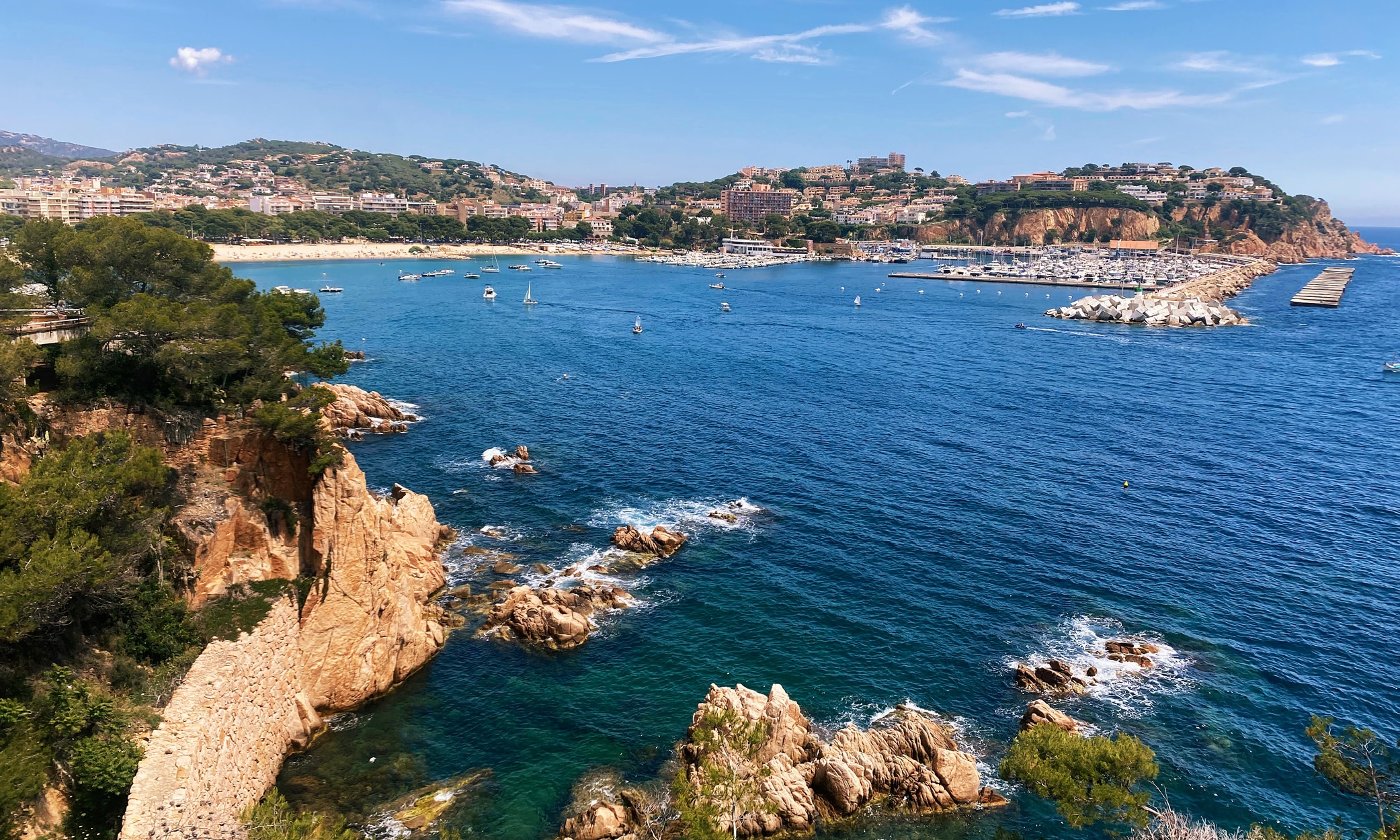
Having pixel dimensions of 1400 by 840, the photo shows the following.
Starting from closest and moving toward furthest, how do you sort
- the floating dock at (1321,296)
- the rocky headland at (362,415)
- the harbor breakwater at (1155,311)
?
the rocky headland at (362,415), the harbor breakwater at (1155,311), the floating dock at (1321,296)

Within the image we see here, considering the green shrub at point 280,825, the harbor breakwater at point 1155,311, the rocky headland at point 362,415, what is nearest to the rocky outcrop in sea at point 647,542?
the green shrub at point 280,825

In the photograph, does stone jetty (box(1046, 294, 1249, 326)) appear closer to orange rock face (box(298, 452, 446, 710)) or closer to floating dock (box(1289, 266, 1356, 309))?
floating dock (box(1289, 266, 1356, 309))

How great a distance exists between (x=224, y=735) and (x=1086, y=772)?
2747cm

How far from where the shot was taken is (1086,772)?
23703 millimetres

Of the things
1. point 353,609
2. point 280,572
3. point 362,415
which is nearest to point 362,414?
point 362,415

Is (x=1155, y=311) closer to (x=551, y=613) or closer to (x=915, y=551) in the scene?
(x=915, y=551)

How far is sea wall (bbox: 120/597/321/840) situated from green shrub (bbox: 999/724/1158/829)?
76.8 feet

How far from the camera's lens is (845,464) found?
63469 mm

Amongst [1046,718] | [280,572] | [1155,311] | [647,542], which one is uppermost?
[1155,311]

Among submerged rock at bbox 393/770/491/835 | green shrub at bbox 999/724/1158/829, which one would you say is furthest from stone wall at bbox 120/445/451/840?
green shrub at bbox 999/724/1158/829

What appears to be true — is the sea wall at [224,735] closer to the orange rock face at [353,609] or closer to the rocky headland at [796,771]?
the orange rock face at [353,609]

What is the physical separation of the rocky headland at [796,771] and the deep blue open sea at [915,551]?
1362 mm

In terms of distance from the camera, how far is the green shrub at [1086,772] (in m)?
23.1

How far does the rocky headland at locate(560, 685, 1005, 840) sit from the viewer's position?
26906 millimetres
